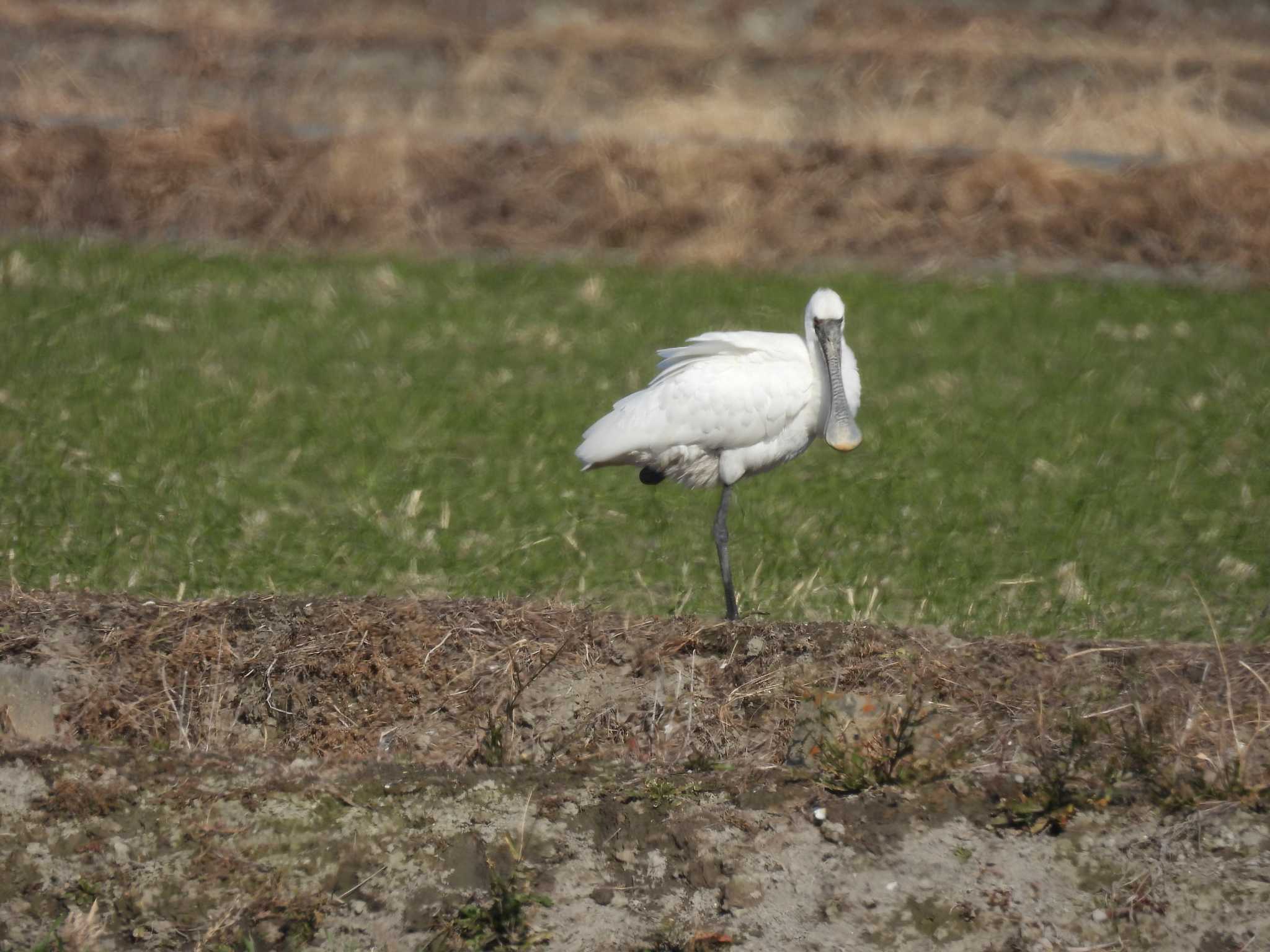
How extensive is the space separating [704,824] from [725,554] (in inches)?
86.5

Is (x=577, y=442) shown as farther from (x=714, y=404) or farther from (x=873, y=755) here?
(x=873, y=755)

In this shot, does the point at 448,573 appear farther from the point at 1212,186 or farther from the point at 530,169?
the point at 1212,186

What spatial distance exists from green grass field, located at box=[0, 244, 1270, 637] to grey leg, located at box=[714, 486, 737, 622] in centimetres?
29

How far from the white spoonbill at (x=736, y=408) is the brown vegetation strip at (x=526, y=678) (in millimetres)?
1101

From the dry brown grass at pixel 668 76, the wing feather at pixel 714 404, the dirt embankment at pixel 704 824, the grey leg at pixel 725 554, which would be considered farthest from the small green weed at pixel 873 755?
the dry brown grass at pixel 668 76

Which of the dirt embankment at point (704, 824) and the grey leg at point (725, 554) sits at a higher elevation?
the grey leg at point (725, 554)

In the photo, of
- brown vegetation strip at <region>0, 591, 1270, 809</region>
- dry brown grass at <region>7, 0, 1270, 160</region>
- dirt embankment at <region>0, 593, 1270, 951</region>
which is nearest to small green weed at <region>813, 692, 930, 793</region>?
dirt embankment at <region>0, 593, 1270, 951</region>

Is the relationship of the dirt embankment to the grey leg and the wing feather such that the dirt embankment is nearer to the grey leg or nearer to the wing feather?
the grey leg

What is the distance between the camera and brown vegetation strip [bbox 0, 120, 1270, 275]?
15.0 meters

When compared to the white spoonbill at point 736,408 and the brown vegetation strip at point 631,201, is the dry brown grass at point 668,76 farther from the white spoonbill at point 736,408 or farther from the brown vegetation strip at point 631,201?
the white spoonbill at point 736,408

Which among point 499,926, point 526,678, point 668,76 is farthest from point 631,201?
point 499,926

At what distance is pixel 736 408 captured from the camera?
21.8 ft

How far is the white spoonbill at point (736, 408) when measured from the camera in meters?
6.66

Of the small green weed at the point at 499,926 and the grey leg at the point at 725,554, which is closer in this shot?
the small green weed at the point at 499,926
